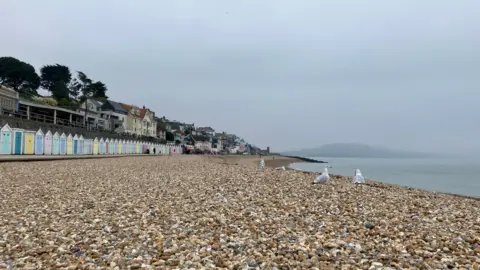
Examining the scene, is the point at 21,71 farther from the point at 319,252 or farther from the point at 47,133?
the point at 319,252

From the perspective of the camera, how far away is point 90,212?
7.50 metres

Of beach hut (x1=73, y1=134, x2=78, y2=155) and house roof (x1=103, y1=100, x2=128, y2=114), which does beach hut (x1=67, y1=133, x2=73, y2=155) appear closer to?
beach hut (x1=73, y1=134, x2=78, y2=155)

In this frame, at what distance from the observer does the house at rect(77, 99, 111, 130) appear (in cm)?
6969

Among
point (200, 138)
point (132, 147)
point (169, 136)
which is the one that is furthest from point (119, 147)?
point (200, 138)

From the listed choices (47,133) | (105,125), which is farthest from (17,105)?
(105,125)

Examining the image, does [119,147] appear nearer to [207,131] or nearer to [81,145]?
[81,145]

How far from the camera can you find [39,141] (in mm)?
32062

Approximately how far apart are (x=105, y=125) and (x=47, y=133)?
43582mm

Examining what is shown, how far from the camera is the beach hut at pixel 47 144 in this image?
32969 millimetres

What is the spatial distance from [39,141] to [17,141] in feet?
10.9

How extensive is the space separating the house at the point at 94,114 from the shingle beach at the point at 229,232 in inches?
2501

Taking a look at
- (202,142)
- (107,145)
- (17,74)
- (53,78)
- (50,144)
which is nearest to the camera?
(50,144)

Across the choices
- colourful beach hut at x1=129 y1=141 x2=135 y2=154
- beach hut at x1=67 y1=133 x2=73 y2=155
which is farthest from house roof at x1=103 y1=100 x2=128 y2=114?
beach hut at x1=67 y1=133 x2=73 y2=155

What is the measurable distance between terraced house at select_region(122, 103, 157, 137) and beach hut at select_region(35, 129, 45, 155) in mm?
50874
